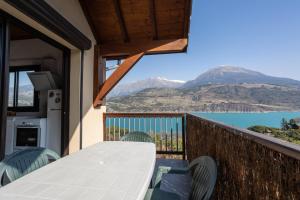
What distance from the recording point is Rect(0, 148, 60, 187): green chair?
1493mm

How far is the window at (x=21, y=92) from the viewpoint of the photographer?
485 cm

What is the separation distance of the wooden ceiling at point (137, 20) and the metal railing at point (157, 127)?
1.79m

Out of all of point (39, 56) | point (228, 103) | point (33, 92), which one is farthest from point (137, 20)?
point (228, 103)

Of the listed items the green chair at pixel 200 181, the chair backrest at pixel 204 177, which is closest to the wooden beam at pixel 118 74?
the green chair at pixel 200 181

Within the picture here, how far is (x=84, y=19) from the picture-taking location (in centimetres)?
410

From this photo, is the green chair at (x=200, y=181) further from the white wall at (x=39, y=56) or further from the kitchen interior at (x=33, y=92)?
the white wall at (x=39, y=56)

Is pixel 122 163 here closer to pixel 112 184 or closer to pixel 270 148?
pixel 112 184

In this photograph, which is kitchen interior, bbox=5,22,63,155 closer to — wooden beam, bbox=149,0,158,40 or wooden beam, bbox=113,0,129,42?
wooden beam, bbox=113,0,129,42

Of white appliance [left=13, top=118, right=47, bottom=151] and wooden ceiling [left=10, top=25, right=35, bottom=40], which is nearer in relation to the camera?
white appliance [left=13, top=118, right=47, bottom=151]

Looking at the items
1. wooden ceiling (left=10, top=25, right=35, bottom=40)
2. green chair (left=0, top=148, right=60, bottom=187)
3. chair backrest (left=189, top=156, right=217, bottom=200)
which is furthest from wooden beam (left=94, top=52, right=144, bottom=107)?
chair backrest (left=189, top=156, right=217, bottom=200)

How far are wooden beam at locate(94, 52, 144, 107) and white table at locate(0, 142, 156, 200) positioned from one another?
281 centimetres

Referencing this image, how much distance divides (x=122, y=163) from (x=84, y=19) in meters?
3.46

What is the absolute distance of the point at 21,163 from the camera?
1.67 m

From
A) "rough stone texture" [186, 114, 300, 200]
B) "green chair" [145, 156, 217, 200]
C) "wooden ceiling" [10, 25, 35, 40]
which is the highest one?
"wooden ceiling" [10, 25, 35, 40]
